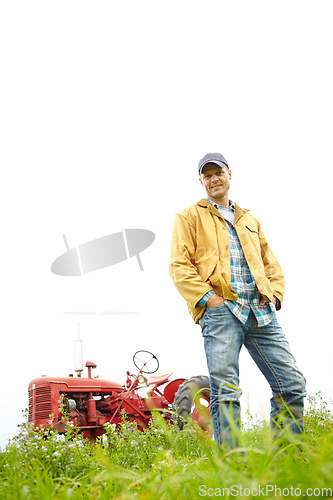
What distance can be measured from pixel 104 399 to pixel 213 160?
3.99m

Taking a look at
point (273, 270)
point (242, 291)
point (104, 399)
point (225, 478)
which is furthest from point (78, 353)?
point (225, 478)

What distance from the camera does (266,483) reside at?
130 cm

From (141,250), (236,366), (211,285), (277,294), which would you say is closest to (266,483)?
(236,366)

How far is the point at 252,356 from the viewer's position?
3191mm

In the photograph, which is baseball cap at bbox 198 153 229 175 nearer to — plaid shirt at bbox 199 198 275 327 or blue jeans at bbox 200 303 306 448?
plaid shirt at bbox 199 198 275 327

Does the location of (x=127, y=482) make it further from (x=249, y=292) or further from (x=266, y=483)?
(x=249, y=292)

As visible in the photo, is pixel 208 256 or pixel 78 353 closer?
pixel 208 256

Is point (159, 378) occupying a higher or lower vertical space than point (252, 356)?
lower

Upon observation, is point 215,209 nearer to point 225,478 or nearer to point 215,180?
point 215,180

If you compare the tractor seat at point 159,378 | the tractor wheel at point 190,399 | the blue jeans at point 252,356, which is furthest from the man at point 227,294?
the tractor seat at point 159,378

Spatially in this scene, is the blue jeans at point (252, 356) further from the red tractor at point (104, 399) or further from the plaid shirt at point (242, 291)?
the red tractor at point (104, 399)

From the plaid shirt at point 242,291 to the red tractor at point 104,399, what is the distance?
2.49 meters

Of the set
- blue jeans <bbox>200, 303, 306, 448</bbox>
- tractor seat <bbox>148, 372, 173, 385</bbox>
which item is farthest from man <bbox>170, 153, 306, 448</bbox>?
tractor seat <bbox>148, 372, 173, 385</bbox>

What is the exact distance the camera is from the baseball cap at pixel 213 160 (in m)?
3.36
